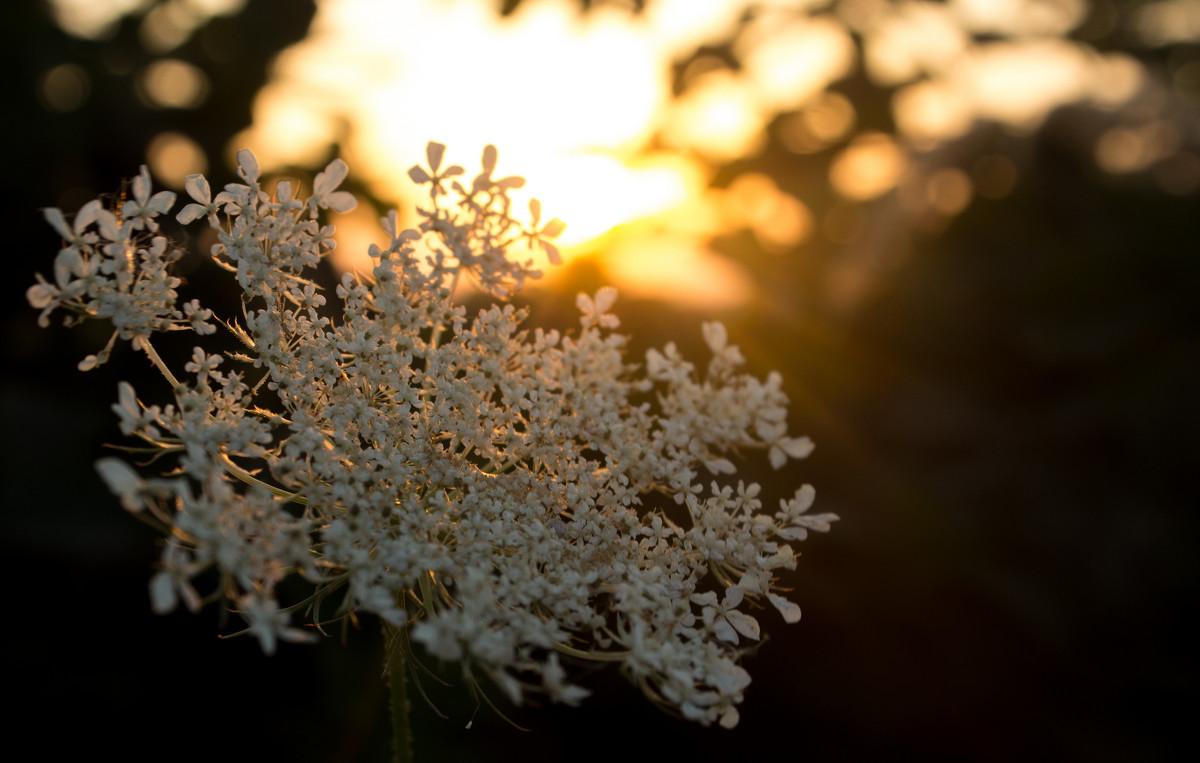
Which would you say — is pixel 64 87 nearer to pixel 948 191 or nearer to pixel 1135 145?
pixel 948 191

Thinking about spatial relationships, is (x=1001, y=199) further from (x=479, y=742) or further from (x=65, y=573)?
(x=65, y=573)

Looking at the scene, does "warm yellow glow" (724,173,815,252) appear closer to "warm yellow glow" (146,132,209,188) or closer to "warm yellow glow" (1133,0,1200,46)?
"warm yellow glow" (146,132,209,188)

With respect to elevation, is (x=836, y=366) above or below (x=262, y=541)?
above

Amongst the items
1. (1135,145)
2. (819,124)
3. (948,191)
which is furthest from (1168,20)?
(819,124)

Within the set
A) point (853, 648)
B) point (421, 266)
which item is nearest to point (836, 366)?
point (853, 648)

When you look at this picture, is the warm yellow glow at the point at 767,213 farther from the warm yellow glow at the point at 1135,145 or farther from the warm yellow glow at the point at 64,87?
the warm yellow glow at the point at 64,87

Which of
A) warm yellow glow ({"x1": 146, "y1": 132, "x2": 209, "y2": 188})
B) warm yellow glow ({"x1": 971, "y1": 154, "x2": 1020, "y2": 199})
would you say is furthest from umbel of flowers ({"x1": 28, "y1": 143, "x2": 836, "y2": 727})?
warm yellow glow ({"x1": 971, "y1": 154, "x2": 1020, "y2": 199})
